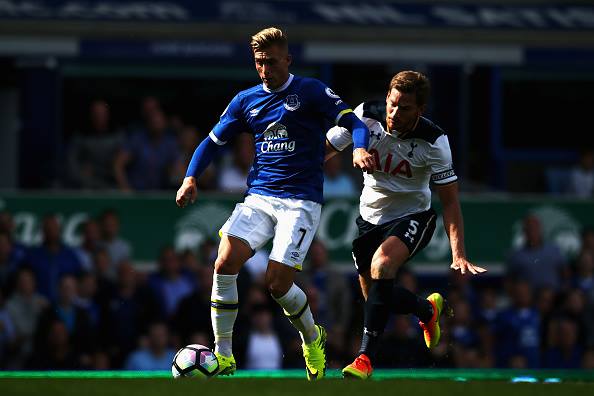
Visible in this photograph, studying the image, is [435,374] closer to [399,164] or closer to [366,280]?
[366,280]

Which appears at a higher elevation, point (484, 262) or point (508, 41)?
point (508, 41)

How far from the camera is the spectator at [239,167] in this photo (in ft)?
49.0

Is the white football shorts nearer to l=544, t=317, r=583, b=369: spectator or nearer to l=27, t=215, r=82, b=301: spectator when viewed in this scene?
l=27, t=215, r=82, b=301: spectator

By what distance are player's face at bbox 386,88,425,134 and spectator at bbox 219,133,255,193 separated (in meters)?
5.39

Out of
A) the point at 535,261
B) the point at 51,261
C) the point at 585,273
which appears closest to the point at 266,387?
the point at 51,261

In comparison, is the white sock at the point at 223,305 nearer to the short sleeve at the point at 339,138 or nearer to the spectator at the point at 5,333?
the short sleeve at the point at 339,138

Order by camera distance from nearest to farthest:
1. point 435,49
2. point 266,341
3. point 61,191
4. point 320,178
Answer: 1. point 320,178
2. point 266,341
3. point 61,191
4. point 435,49

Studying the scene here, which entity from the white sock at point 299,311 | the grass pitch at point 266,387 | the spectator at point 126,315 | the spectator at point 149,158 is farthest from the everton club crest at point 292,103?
the spectator at point 149,158

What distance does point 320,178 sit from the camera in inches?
384

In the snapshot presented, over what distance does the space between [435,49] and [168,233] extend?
11.6ft

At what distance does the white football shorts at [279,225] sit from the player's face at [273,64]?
2.44 ft

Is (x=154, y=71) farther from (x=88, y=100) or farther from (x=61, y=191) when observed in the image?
(x=61, y=191)

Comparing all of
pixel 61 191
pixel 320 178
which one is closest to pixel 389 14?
pixel 61 191

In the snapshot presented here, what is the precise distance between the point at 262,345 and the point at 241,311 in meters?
0.37
